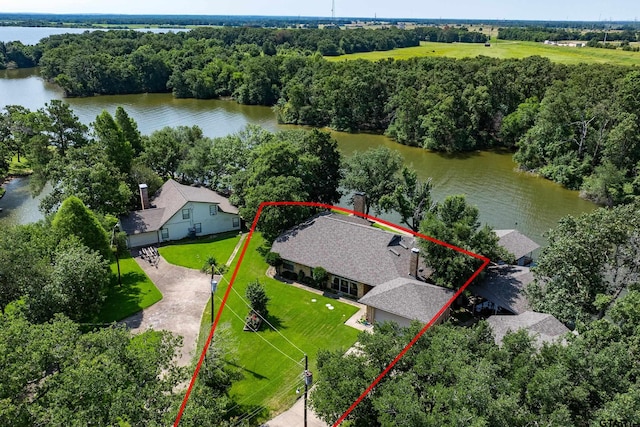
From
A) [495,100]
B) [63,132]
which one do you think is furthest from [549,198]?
[63,132]

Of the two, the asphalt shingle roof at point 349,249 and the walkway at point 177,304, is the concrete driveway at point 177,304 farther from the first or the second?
the asphalt shingle roof at point 349,249

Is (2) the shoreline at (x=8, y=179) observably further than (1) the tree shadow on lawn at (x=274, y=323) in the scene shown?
Yes

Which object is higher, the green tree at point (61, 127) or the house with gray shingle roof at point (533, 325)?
the green tree at point (61, 127)

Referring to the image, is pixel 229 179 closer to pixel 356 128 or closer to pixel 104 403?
pixel 104 403

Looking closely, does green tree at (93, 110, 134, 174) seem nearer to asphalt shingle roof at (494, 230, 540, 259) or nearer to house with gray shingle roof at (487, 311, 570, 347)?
asphalt shingle roof at (494, 230, 540, 259)

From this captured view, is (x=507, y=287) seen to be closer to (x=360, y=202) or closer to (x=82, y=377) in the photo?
(x=360, y=202)

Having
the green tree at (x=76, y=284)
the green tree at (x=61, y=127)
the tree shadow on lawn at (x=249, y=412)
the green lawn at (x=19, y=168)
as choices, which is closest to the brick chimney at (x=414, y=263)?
the tree shadow on lawn at (x=249, y=412)

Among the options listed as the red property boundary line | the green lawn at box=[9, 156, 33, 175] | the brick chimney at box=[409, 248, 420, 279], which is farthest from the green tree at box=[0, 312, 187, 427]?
the green lawn at box=[9, 156, 33, 175]
